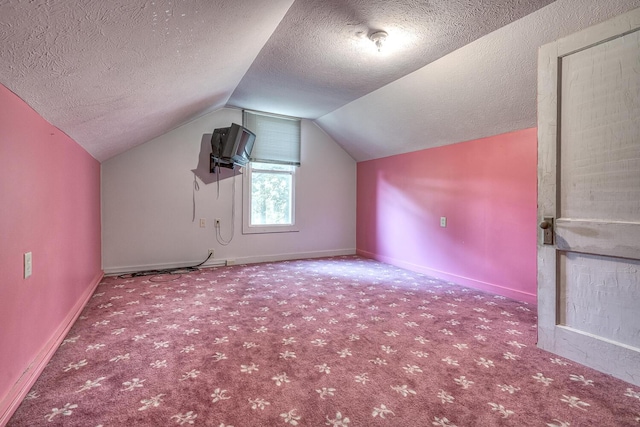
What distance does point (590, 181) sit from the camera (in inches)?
65.8

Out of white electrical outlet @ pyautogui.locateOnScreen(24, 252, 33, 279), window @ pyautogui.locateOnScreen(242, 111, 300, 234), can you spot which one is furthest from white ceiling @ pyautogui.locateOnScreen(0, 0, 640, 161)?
white electrical outlet @ pyautogui.locateOnScreen(24, 252, 33, 279)

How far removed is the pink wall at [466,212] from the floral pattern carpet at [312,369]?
1.72ft

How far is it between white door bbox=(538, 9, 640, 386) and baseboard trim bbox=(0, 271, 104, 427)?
2824 millimetres

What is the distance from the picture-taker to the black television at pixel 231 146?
12.6 feet

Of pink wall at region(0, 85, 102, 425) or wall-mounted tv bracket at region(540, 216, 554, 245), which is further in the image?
wall-mounted tv bracket at region(540, 216, 554, 245)

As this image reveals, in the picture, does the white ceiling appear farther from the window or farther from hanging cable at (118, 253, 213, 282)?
hanging cable at (118, 253, 213, 282)

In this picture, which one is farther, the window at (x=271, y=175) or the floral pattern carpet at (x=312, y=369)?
the window at (x=271, y=175)

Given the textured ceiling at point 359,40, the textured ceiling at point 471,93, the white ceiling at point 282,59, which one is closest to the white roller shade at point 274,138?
the white ceiling at point 282,59

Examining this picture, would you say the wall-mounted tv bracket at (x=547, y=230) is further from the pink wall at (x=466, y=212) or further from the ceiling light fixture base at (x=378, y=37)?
the ceiling light fixture base at (x=378, y=37)

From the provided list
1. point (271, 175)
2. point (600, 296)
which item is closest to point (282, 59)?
point (271, 175)

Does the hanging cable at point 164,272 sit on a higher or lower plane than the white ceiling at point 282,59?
lower

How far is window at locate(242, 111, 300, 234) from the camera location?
4512mm

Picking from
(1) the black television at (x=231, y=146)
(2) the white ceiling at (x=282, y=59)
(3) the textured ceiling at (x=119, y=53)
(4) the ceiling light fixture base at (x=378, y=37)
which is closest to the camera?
(3) the textured ceiling at (x=119, y=53)

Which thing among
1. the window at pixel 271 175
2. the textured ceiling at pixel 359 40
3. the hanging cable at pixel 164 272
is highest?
the textured ceiling at pixel 359 40
